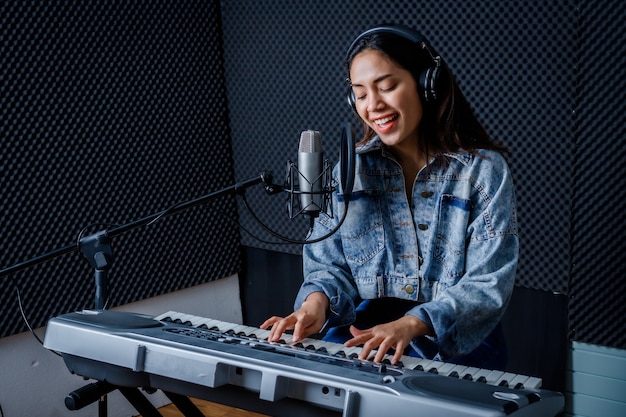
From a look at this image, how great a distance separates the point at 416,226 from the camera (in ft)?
5.59

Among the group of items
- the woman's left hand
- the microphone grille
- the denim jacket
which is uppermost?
the microphone grille

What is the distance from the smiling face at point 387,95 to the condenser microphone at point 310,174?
0.63 ft

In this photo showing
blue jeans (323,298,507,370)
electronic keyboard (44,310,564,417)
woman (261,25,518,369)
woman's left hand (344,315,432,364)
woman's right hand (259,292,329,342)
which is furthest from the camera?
blue jeans (323,298,507,370)

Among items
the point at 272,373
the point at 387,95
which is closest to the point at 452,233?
the point at 387,95

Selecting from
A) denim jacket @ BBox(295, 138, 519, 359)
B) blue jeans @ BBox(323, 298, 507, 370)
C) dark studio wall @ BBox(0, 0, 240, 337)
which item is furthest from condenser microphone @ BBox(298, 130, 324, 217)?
dark studio wall @ BBox(0, 0, 240, 337)

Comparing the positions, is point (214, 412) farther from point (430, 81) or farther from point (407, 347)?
point (430, 81)

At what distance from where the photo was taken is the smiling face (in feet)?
5.21

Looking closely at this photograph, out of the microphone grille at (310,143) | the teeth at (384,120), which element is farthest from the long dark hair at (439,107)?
the microphone grille at (310,143)

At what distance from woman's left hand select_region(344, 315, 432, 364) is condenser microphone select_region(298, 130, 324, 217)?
0.29 m

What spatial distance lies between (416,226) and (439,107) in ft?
0.95

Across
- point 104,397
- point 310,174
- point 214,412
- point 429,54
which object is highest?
point 429,54

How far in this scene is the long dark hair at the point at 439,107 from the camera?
160 cm

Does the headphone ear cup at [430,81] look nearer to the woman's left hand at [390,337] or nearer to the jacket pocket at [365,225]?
the jacket pocket at [365,225]

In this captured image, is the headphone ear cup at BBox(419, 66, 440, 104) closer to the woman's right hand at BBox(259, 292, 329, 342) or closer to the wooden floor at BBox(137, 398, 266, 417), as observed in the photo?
the woman's right hand at BBox(259, 292, 329, 342)
